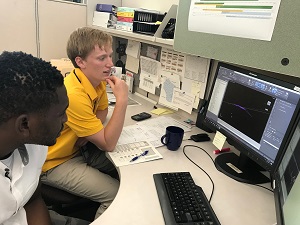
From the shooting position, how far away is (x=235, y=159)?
119 cm

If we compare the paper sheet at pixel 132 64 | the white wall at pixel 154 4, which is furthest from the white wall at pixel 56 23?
the paper sheet at pixel 132 64

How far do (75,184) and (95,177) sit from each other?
97 mm

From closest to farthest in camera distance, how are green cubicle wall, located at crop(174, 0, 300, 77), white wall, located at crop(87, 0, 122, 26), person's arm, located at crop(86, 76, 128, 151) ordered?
green cubicle wall, located at crop(174, 0, 300, 77)
person's arm, located at crop(86, 76, 128, 151)
white wall, located at crop(87, 0, 122, 26)

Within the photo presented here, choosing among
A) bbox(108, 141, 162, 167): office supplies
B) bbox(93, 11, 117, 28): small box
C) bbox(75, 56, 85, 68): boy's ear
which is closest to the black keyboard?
bbox(108, 141, 162, 167): office supplies

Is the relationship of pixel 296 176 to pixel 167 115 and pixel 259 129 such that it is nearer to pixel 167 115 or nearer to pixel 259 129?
pixel 259 129

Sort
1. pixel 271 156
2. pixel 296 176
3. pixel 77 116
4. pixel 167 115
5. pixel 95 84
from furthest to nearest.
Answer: pixel 167 115 → pixel 95 84 → pixel 77 116 → pixel 271 156 → pixel 296 176

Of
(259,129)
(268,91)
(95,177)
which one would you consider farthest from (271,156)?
(95,177)

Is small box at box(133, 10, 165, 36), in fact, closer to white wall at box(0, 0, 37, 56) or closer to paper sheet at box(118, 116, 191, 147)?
paper sheet at box(118, 116, 191, 147)

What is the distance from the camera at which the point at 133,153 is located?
3.81 feet

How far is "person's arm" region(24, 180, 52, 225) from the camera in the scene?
0.97 metres

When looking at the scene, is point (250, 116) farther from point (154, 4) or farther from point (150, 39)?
point (154, 4)

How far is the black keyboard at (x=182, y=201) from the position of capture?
786 mm

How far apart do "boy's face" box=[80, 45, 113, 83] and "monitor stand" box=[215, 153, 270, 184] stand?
28.7 inches

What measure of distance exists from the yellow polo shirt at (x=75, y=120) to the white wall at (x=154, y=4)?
2.81 ft
